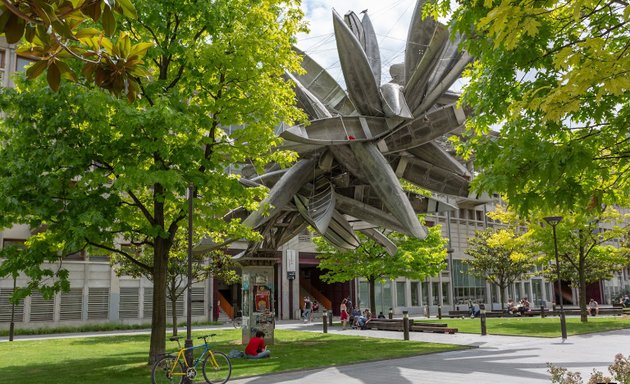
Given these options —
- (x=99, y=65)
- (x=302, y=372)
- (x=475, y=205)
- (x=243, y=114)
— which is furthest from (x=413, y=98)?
(x=475, y=205)

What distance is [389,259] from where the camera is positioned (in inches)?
1204

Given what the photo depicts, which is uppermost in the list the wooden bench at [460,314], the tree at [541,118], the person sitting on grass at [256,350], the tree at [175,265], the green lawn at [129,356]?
the tree at [541,118]

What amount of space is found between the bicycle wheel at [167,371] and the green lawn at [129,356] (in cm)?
94

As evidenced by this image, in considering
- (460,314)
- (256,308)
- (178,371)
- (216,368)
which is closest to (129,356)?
(256,308)

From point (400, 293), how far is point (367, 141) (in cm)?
3407

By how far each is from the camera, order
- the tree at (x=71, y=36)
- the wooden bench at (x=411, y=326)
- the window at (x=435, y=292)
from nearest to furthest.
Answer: the tree at (x=71, y=36) < the wooden bench at (x=411, y=326) < the window at (x=435, y=292)

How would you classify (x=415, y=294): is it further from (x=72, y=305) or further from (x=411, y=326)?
(x=72, y=305)

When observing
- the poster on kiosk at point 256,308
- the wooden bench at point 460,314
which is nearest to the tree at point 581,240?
the wooden bench at point 460,314

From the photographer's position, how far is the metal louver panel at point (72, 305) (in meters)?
34.0

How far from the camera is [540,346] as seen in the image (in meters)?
18.8

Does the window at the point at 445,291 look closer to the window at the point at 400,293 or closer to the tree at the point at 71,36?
the window at the point at 400,293

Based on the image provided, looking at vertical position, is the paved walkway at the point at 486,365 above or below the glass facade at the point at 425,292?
below

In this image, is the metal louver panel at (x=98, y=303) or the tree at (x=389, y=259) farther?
the metal louver panel at (x=98, y=303)

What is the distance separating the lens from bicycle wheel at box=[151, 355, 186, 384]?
11.5 meters
